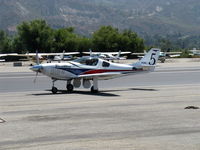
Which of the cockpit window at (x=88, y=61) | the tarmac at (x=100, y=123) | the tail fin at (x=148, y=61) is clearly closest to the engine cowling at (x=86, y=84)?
the cockpit window at (x=88, y=61)

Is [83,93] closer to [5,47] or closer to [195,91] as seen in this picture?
[195,91]

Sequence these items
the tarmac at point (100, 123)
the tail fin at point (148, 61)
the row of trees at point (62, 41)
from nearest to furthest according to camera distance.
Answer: the tarmac at point (100, 123)
the tail fin at point (148, 61)
the row of trees at point (62, 41)

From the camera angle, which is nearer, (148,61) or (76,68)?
(76,68)

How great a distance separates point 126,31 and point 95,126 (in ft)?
360

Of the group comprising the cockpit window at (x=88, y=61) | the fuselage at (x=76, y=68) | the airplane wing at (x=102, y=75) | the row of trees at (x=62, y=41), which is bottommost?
the row of trees at (x=62, y=41)

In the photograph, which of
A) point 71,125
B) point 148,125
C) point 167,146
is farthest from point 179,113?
point 167,146

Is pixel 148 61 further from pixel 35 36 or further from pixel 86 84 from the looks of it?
pixel 35 36

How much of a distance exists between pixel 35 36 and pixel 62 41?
6.51m

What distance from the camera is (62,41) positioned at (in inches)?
4508

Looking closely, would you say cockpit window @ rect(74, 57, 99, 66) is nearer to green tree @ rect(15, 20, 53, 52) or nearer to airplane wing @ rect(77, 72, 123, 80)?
airplane wing @ rect(77, 72, 123, 80)

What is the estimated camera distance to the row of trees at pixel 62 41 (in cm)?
11106

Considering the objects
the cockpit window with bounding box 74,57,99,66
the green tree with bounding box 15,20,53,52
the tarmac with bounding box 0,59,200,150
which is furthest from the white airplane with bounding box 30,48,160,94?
the green tree with bounding box 15,20,53,52

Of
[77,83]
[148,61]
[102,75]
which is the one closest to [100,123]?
[102,75]

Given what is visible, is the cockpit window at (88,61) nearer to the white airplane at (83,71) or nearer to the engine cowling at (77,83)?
the white airplane at (83,71)
